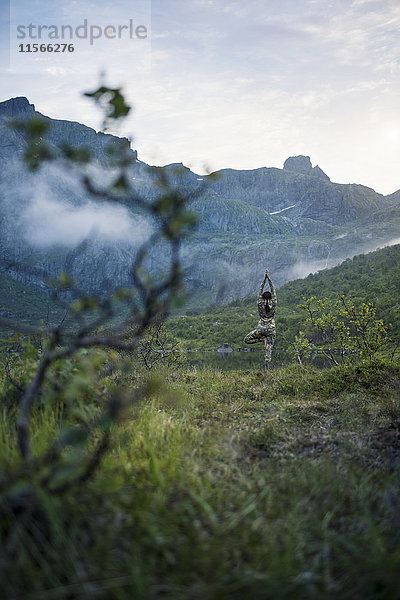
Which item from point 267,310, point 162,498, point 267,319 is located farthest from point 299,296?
point 162,498

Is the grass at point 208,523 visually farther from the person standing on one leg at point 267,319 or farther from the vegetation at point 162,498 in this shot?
the person standing on one leg at point 267,319

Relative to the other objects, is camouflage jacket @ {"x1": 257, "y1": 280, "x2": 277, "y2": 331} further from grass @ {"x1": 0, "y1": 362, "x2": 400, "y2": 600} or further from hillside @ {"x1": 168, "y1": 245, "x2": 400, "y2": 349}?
hillside @ {"x1": 168, "y1": 245, "x2": 400, "y2": 349}

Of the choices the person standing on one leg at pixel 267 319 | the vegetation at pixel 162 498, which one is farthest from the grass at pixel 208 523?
the person standing on one leg at pixel 267 319

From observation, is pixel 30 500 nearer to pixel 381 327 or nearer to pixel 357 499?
pixel 357 499

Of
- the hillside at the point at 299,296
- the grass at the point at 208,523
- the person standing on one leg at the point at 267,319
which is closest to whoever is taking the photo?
the grass at the point at 208,523

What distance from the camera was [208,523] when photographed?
2541 mm

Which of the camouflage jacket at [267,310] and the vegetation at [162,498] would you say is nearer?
the vegetation at [162,498]

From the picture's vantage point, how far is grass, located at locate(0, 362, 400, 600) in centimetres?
201

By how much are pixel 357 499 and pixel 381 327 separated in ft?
39.4

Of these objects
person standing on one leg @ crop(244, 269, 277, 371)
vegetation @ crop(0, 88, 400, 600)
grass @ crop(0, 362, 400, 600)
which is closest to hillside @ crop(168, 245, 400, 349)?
person standing on one leg @ crop(244, 269, 277, 371)

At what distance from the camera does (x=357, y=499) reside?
3174mm

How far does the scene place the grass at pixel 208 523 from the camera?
2014 millimetres

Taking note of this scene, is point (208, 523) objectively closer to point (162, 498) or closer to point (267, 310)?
point (162, 498)

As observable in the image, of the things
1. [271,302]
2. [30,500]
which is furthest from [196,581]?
[271,302]
